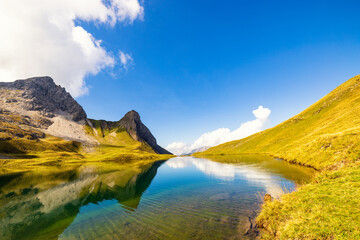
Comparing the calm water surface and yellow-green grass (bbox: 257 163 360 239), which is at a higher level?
yellow-green grass (bbox: 257 163 360 239)

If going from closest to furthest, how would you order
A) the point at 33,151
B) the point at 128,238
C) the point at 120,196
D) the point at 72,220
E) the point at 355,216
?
the point at 355,216 → the point at 128,238 → the point at 72,220 → the point at 120,196 → the point at 33,151

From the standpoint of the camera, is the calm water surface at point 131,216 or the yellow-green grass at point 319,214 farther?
the calm water surface at point 131,216

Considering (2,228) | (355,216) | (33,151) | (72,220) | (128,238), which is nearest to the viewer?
(355,216)

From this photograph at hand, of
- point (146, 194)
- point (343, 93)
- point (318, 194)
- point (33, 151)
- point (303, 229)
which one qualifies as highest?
point (343, 93)

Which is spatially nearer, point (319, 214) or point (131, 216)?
point (319, 214)

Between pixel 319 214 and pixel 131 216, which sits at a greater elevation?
pixel 319 214

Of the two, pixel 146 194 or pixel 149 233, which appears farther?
pixel 146 194

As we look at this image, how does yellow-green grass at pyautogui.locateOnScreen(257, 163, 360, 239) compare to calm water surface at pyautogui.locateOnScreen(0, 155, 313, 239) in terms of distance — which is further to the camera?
calm water surface at pyautogui.locateOnScreen(0, 155, 313, 239)

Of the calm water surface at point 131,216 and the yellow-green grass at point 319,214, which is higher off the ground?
the yellow-green grass at point 319,214

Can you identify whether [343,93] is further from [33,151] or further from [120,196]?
[33,151]

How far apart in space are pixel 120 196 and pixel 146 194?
5.48 meters

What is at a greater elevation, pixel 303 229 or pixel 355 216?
pixel 355 216

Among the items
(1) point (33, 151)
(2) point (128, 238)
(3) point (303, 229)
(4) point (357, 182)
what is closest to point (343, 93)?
(4) point (357, 182)

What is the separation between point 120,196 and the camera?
30594 mm
